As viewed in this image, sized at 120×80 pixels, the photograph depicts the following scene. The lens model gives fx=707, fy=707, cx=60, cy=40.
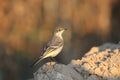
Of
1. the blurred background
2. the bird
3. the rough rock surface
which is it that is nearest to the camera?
the rough rock surface

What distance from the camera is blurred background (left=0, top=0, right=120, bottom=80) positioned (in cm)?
1652

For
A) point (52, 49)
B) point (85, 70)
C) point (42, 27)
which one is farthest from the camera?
point (42, 27)

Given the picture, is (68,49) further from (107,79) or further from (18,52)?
(107,79)

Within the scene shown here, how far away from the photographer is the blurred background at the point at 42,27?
54.2 feet

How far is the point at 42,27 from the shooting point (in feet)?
55.4

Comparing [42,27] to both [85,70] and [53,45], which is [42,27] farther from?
[85,70]

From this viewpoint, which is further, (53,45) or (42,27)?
(42,27)

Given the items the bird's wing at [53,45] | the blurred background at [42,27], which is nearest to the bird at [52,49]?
the bird's wing at [53,45]

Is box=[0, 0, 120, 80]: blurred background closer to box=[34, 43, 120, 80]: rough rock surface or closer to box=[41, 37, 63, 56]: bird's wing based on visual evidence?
box=[41, 37, 63, 56]: bird's wing

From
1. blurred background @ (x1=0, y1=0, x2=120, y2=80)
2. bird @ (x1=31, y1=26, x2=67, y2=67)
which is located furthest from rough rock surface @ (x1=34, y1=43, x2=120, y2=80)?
blurred background @ (x1=0, y1=0, x2=120, y2=80)

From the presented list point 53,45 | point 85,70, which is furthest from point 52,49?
point 85,70

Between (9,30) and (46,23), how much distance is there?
2.97ft

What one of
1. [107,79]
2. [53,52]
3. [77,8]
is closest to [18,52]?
[77,8]

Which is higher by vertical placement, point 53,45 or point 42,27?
point 53,45
